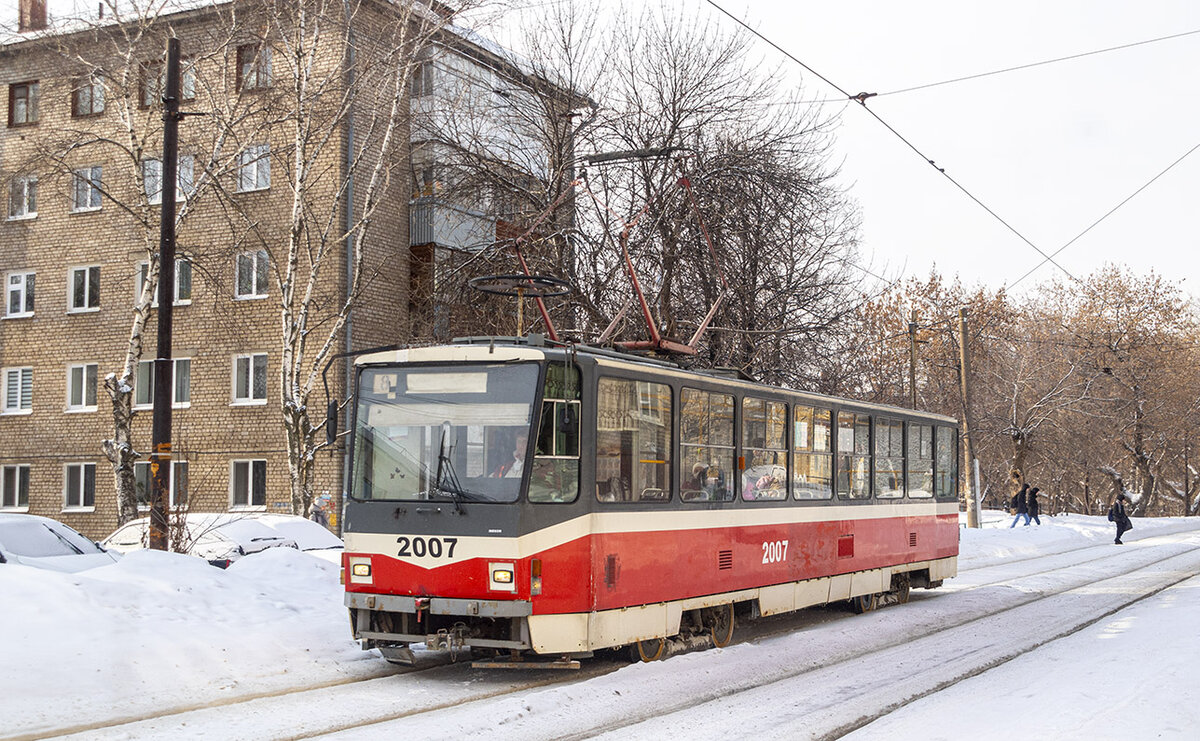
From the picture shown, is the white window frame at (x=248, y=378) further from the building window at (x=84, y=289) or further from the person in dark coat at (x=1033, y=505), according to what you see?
the person in dark coat at (x=1033, y=505)

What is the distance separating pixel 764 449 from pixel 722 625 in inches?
77.8

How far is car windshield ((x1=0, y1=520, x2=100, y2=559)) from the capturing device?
1504 cm

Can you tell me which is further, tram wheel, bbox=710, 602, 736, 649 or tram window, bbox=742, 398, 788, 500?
tram window, bbox=742, 398, 788, 500

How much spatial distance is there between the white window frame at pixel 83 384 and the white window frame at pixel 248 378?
488cm

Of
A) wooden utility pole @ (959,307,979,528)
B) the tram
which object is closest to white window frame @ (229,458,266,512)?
wooden utility pole @ (959,307,979,528)

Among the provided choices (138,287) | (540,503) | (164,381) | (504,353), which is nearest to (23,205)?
(138,287)

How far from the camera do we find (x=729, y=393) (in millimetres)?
12359

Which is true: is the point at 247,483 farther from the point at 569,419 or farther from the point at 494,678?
the point at 569,419

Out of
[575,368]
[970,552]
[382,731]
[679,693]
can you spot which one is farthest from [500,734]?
[970,552]

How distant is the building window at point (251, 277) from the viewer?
1183 inches

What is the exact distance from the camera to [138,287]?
32156 millimetres

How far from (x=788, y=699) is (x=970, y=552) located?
68.0 ft

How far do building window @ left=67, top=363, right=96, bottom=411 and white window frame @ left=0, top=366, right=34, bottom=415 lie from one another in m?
1.38

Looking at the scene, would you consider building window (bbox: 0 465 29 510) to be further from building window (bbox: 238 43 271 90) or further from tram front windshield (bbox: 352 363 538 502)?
tram front windshield (bbox: 352 363 538 502)
